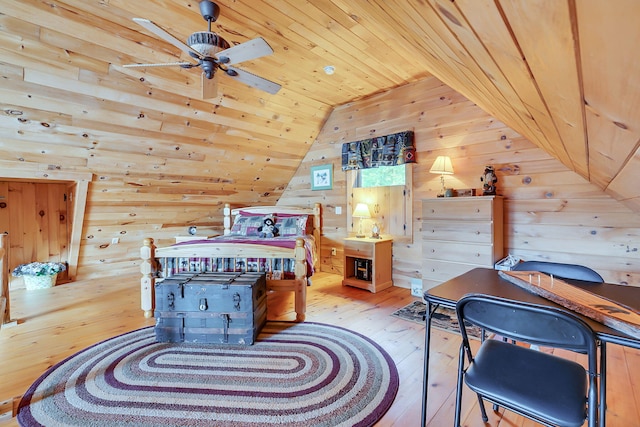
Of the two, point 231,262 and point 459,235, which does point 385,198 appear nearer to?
point 459,235

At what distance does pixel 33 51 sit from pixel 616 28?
3401mm

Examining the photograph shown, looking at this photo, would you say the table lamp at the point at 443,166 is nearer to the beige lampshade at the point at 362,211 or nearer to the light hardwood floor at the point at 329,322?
the beige lampshade at the point at 362,211

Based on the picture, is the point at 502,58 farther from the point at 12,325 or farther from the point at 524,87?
the point at 12,325

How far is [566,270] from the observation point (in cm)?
168

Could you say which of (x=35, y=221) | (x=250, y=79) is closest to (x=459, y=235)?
(x=250, y=79)

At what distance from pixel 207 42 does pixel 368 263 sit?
2995mm

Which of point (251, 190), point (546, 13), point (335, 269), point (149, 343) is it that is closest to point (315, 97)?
point (251, 190)

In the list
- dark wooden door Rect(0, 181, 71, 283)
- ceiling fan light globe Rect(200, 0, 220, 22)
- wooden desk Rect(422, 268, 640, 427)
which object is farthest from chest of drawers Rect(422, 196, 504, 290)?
dark wooden door Rect(0, 181, 71, 283)

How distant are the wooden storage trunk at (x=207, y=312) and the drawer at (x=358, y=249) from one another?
1744 millimetres

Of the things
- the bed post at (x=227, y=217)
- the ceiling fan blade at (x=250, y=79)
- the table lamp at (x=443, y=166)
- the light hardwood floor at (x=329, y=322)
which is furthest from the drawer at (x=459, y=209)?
the bed post at (x=227, y=217)

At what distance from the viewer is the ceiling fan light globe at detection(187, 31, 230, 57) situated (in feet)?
6.11

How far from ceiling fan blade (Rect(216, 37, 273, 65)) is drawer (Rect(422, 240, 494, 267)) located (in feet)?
8.13

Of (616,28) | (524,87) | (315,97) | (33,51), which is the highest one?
(315,97)

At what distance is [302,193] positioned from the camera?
5.17 metres
